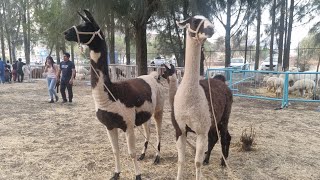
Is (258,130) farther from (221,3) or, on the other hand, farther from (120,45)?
(120,45)

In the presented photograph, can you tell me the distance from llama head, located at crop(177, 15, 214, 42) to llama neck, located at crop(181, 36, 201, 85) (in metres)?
0.10

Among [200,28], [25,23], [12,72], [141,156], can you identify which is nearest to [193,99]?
[200,28]

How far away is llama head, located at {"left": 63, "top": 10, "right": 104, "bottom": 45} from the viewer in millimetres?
3266

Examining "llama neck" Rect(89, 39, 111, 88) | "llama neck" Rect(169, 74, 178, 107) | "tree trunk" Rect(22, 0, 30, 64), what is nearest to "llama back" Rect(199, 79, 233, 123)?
"llama neck" Rect(169, 74, 178, 107)

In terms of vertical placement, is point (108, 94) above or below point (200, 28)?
below

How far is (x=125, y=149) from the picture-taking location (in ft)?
16.7

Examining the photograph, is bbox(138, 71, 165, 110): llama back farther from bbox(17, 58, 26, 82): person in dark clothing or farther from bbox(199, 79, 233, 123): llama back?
bbox(17, 58, 26, 82): person in dark clothing

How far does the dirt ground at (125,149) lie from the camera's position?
4.07 metres

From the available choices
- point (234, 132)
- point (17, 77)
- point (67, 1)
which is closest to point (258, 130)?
point (234, 132)

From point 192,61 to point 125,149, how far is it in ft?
8.79

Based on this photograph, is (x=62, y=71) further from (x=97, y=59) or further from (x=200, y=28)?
(x=200, y=28)

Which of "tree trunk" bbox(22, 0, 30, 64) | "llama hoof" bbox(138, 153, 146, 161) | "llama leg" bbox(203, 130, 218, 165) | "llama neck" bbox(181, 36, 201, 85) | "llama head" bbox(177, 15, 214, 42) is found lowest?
"llama hoof" bbox(138, 153, 146, 161)

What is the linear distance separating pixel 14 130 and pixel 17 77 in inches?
541

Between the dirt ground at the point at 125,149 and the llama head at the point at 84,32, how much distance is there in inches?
75.5
